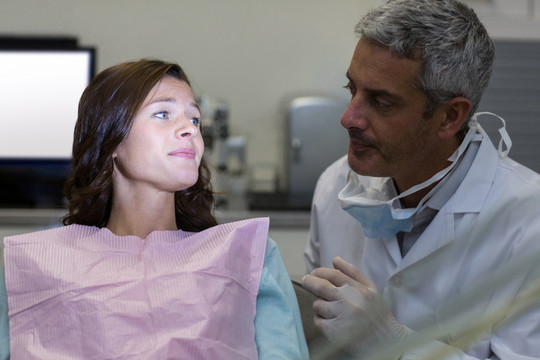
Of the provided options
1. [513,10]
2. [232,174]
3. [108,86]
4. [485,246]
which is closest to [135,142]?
[108,86]

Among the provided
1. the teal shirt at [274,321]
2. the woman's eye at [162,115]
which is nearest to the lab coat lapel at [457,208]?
the teal shirt at [274,321]

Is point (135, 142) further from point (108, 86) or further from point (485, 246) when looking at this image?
point (485, 246)

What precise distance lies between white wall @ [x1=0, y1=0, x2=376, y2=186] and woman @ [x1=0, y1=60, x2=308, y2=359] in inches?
70.0

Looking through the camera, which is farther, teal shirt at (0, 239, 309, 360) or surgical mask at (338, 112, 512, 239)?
surgical mask at (338, 112, 512, 239)

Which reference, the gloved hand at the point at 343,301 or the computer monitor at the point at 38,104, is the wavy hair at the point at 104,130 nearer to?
the gloved hand at the point at 343,301

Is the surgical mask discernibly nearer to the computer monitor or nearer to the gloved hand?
the gloved hand

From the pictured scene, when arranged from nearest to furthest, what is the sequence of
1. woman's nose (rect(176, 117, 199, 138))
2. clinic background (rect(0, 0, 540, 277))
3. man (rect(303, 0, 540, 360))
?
woman's nose (rect(176, 117, 199, 138)), man (rect(303, 0, 540, 360)), clinic background (rect(0, 0, 540, 277))

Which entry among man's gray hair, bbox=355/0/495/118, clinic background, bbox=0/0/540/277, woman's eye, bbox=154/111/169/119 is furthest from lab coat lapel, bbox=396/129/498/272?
clinic background, bbox=0/0/540/277

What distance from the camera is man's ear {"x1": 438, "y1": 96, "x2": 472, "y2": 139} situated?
4.69 feet

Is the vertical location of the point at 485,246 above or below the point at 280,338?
above

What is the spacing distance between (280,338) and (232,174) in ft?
6.25

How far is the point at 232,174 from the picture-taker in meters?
3.04

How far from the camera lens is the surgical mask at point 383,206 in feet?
4.53

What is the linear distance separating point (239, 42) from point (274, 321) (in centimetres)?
213
